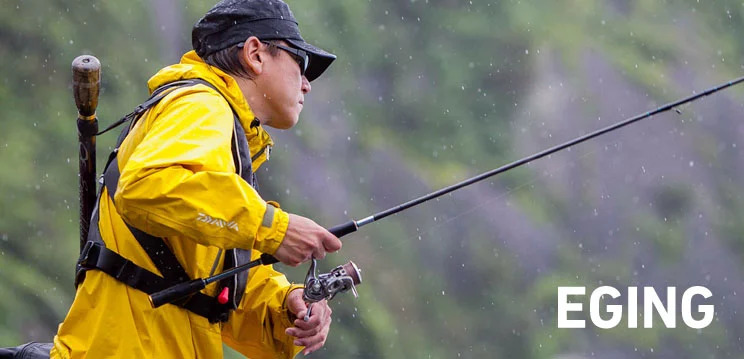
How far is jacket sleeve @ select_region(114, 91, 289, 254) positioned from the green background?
399 centimetres

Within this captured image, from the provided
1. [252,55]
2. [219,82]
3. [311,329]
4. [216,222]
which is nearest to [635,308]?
[311,329]

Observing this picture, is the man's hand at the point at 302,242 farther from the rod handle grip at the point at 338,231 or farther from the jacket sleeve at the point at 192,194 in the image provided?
the rod handle grip at the point at 338,231

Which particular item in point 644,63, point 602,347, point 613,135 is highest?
point 644,63

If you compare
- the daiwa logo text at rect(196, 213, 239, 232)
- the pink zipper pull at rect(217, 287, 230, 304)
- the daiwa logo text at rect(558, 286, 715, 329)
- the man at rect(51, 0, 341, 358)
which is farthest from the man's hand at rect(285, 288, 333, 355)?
the daiwa logo text at rect(558, 286, 715, 329)

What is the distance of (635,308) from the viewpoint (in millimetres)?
8164

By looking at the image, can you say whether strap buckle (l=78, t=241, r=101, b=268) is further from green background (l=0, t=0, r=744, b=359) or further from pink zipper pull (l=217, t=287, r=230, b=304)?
green background (l=0, t=0, r=744, b=359)

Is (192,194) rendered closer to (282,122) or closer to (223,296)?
(223,296)

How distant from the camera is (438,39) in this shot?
7648mm

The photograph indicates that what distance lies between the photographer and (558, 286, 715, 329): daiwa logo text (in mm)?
7832

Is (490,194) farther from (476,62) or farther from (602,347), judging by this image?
(602,347)

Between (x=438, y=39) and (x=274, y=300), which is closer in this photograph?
(x=274, y=300)

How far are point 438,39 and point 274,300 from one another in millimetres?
4588

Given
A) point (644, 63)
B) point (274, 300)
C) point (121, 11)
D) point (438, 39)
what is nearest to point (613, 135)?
point (644, 63)

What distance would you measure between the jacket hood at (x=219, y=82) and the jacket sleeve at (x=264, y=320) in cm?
47
